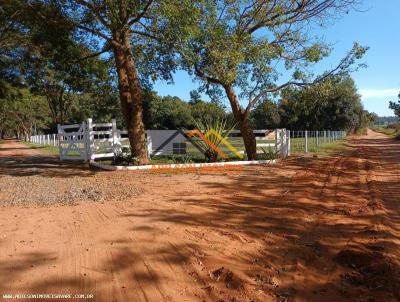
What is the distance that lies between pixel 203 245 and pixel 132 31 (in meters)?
10.4

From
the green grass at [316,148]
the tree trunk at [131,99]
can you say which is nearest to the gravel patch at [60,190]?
the tree trunk at [131,99]

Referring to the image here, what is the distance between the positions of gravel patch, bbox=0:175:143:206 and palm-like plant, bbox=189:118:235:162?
6.25 meters

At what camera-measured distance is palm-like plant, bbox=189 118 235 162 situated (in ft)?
55.1

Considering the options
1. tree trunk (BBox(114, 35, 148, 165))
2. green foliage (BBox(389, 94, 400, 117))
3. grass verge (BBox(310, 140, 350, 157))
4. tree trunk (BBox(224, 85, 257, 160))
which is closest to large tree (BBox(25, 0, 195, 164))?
tree trunk (BBox(114, 35, 148, 165))

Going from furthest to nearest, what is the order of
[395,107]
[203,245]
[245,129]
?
[395,107] < [245,129] < [203,245]

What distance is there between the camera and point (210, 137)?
16.8 meters

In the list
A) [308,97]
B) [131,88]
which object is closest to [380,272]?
[131,88]

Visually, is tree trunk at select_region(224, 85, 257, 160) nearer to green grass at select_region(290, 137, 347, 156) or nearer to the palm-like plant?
the palm-like plant

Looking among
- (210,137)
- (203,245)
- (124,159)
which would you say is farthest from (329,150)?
(203,245)

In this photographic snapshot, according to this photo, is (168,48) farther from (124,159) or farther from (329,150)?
(329,150)

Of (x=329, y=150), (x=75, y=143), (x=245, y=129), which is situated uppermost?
(x=245, y=129)

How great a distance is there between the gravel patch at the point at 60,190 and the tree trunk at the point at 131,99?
3282mm

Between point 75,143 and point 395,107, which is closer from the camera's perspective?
point 75,143

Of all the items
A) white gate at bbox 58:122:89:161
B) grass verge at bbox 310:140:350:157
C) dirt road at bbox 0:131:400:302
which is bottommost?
dirt road at bbox 0:131:400:302
